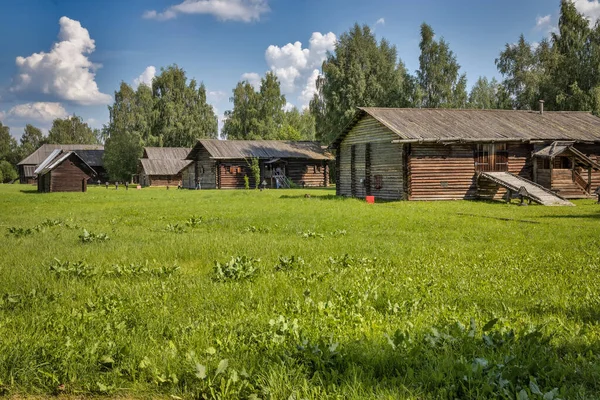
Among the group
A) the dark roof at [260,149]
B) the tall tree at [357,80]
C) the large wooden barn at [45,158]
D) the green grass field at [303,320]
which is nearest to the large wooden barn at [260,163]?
the dark roof at [260,149]

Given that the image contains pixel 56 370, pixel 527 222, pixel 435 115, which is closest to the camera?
pixel 56 370

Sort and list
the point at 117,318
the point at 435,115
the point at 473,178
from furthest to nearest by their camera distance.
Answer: the point at 435,115 < the point at 473,178 < the point at 117,318

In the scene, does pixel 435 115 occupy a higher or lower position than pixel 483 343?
higher

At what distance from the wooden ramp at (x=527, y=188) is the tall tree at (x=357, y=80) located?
2588 centimetres

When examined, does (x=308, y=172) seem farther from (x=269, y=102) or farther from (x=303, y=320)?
(x=303, y=320)

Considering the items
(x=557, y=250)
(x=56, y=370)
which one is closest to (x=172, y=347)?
(x=56, y=370)

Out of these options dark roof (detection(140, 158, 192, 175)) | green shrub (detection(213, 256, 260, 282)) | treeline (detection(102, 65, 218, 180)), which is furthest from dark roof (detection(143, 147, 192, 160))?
green shrub (detection(213, 256, 260, 282))

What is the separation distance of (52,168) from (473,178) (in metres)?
37.3

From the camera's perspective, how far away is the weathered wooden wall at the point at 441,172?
90.1 ft

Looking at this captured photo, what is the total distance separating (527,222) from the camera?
15.0m

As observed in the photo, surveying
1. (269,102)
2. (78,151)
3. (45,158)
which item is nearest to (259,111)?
(269,102)

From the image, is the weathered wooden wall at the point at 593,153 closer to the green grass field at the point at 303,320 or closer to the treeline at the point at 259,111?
the green grass field at the point at 303,320

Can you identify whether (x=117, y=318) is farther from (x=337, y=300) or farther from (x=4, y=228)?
(x=4, y=228)

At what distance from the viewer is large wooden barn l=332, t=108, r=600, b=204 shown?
27.4 meters
